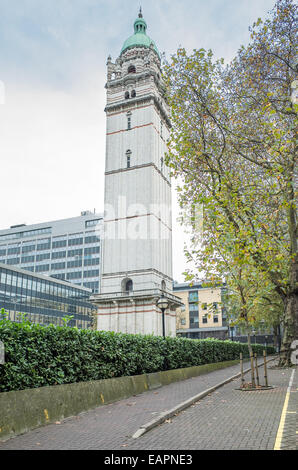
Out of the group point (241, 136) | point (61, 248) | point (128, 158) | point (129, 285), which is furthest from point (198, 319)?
point (241, 136)

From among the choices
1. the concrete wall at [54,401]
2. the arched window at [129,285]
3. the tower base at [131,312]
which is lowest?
the concrete wall at [54,401]

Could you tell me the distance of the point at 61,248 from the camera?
102 metres

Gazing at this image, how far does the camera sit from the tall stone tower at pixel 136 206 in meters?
43.8

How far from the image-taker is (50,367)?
363 inches

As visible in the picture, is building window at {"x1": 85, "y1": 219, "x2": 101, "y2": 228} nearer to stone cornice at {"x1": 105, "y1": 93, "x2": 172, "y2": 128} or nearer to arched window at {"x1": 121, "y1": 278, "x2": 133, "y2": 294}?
stone cornice at {"x1": 105, "y1": 93, "x2": 172, "y2": 128}

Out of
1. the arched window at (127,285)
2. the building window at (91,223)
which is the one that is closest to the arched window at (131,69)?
the arched window at (127,285)

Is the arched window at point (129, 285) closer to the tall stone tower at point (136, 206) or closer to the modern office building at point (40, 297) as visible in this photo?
the tall stone tower at point (136, 206)

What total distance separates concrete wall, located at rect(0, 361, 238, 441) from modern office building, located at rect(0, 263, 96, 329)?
4907cm

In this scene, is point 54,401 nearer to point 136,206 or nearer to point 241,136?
point 241,136

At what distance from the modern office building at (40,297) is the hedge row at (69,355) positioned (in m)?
46.6

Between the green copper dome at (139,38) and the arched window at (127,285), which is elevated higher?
the green copper dome at (139,38)

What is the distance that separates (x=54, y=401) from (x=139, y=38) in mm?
57798

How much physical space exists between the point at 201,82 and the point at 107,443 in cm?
1548

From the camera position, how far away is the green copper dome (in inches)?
2188
